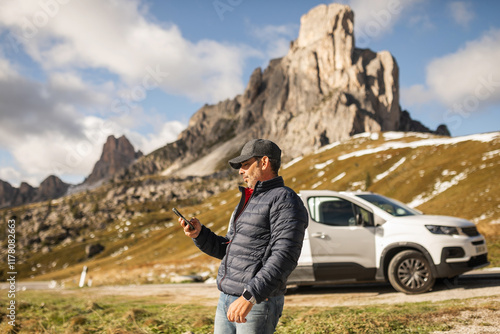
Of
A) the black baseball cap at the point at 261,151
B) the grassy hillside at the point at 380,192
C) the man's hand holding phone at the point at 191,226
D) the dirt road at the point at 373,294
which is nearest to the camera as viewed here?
the black baseball cap at the point at 261,151

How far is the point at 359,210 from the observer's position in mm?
9102

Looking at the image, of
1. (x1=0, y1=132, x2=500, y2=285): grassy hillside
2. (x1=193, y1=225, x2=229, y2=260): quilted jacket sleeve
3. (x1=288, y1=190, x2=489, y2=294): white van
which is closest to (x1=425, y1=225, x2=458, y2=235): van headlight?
(x1=288, y1=190, x2=489, y2=294): white van

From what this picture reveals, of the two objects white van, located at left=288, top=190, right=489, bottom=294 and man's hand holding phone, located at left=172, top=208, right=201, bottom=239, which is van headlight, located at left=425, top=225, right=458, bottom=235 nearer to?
white van, located at left=288, top=190, right=489, bottom=294

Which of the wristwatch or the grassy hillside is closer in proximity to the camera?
the wristwatch

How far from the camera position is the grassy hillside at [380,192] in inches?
976

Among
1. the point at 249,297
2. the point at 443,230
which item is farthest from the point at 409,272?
the point at 249,297

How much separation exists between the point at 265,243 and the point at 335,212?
22.0 feet

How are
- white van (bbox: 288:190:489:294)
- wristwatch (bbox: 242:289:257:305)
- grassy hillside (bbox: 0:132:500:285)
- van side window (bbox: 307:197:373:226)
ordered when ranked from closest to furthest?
wristwatch (bbox: 242:289:257:305), white van (bbox: 288:190:489:294), van side window (bbox: 307:197:373:226), grassy hillside (bbox: 0:132:500:285)

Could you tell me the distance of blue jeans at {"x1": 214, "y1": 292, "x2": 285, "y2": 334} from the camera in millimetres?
2734

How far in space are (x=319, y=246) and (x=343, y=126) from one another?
184524 mm

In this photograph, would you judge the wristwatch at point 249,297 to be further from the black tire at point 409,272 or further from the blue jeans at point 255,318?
the black tire at point 409,272

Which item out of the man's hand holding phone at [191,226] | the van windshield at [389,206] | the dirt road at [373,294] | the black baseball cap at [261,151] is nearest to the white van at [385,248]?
the van windshield at [389,206]

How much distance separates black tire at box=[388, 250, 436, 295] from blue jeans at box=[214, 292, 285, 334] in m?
6.77

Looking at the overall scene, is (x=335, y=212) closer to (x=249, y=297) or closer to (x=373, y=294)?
(x=373, y=294)
